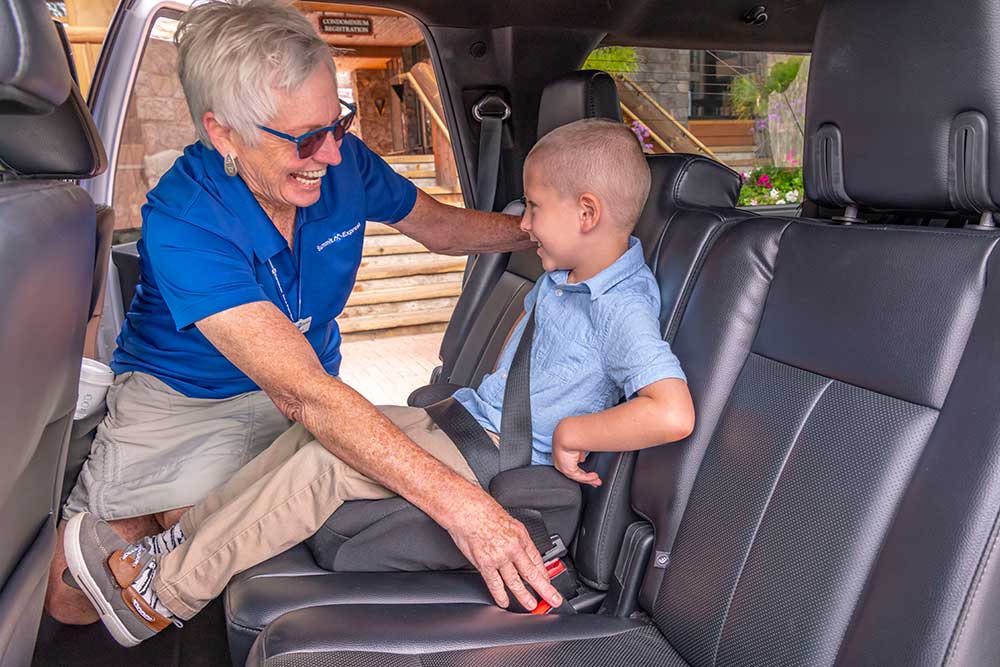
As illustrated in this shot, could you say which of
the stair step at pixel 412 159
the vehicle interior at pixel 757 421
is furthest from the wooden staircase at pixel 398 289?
the vehicle interior at pixel 757 421

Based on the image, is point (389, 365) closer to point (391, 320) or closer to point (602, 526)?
point (391, 320)

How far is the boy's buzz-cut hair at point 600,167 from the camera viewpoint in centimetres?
149

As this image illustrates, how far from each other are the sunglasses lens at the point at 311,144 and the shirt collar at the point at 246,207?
0.15 meters

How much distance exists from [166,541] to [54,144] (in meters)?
0.75

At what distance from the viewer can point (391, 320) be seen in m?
6.09

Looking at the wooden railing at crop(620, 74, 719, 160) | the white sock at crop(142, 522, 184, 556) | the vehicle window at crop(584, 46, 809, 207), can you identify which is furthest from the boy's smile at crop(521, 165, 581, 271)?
the wooden railing at crop(620, 74, 719, 160)

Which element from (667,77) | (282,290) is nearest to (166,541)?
(282,290)

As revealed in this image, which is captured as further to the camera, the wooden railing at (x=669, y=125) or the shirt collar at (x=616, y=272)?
the wooden railing at (x=669, y=125)

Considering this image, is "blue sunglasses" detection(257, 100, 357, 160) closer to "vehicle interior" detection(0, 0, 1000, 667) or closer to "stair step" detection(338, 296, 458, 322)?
"vehicle interior" detection(0, 0, 1000, 667)

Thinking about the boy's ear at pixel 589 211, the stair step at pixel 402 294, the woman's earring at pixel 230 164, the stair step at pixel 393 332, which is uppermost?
the boy's ear at pixel 589 211

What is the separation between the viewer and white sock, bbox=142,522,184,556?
1.60 m

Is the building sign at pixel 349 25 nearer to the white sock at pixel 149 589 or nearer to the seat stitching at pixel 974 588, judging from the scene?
the white sock at pixel 149 589

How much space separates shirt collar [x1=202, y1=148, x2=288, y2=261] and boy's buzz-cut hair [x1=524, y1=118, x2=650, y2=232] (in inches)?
20.6

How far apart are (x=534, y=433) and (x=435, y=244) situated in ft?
2.55
